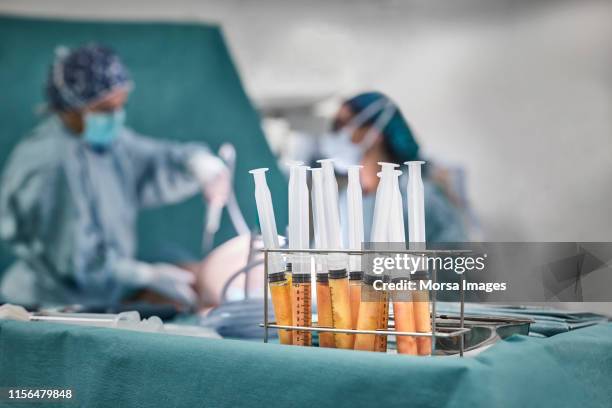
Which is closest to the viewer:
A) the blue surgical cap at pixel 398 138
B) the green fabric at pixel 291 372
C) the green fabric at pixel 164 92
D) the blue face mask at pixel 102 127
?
the green fabric at pixel 291 372

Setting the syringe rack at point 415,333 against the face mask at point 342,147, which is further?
the face mask at point 342,147

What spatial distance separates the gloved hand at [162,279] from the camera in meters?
3.68

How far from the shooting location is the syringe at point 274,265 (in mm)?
895

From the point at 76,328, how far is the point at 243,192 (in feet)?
8.43

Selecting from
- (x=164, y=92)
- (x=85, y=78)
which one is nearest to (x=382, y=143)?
(x=164, y=92)

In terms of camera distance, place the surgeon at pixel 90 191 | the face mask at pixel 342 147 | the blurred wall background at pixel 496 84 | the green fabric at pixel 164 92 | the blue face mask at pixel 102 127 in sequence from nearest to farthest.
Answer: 1. the blurred wall background at pixel 496 84
2. the face mask at pixel 342 147
3. the green fabric at pixel 164 92
4. the surgeon at pixel 90 191
5. the blue face mask at pixel 102 127

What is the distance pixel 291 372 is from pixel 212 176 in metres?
3.01

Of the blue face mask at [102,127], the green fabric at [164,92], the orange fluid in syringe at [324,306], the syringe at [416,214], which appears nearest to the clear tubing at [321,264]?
the orange fluid in syringe at [324,306]

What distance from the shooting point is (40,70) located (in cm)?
392

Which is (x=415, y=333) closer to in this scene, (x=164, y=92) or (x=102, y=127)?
(x=164, y=92)

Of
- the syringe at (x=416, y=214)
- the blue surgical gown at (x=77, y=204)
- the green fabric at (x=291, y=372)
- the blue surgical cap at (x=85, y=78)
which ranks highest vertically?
the blue surgical cap at (x=85, y=78)

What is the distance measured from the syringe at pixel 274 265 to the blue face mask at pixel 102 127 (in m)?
3.11

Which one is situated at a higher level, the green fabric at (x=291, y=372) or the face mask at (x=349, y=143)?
the face mask at (x=349, y=143)

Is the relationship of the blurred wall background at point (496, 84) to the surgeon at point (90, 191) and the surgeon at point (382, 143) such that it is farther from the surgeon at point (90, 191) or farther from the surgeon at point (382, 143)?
the surgeon at point (90, 191)
